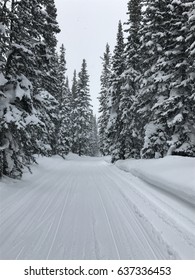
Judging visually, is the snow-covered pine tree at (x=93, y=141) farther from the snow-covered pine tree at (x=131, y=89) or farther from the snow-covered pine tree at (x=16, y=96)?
the snow-covered pine tree at (x=16, y=96)

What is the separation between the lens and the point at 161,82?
1942 centimetres

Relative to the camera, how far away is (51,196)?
11.0m

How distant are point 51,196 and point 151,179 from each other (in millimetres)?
5554

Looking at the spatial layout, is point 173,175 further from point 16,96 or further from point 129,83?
point 129,83

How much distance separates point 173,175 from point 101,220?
564 cm

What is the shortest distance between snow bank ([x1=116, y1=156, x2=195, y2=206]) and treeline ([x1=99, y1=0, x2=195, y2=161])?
226 centimetres

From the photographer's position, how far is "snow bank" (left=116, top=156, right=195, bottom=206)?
32.7 feet

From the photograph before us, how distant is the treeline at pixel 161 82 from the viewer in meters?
16.8

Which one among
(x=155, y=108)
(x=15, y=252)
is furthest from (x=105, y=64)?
(x=15, y=252)

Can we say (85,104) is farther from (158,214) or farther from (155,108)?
(158,214)

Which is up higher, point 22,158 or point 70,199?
point 22,158

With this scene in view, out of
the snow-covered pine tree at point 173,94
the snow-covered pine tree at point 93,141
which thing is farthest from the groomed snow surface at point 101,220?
the snow-covered pine tree at point 93,141

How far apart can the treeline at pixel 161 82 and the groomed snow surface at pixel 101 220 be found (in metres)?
4.64
